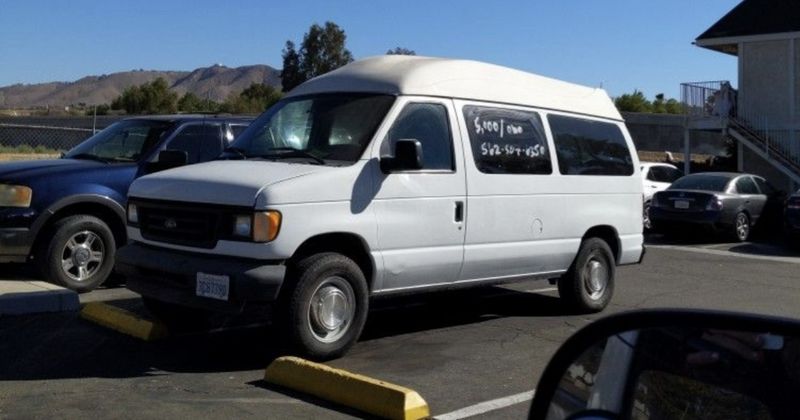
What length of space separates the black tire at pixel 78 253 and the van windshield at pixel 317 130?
2472 mm

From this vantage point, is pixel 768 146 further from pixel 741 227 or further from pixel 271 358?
pixel 271 358

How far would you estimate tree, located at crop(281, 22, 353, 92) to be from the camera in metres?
64.4

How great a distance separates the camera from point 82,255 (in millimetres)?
9922

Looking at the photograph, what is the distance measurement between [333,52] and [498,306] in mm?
56158

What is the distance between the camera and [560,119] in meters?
9.36

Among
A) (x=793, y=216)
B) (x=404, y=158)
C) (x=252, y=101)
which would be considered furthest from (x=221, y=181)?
(x=252, y=101)

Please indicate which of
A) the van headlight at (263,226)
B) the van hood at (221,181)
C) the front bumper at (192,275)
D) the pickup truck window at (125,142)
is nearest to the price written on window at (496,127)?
the van hood at (221,181)

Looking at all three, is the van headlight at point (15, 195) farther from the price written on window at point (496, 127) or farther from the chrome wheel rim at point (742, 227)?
the chrome wheel rim at point (742, 227)

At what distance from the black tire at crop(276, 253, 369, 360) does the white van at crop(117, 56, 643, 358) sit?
0.04 feet

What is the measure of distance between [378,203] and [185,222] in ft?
4.78

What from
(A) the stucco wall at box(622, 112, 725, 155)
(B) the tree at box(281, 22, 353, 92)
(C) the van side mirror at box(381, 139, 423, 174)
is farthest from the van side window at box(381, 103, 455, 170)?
(B) the tree at box(281, 22, 353, 92)

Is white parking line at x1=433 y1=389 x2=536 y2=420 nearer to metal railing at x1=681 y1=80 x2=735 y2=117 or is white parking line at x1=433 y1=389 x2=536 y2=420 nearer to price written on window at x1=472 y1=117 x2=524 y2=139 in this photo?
price written on window at x1=472 y1=117 x2=524 y2=139

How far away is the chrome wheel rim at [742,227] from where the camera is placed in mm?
18953

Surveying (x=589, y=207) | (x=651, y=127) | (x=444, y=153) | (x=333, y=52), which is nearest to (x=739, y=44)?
(x=651, y=127)
